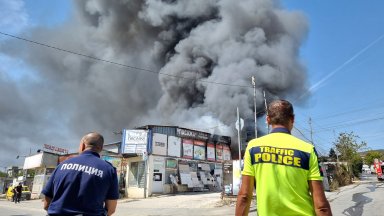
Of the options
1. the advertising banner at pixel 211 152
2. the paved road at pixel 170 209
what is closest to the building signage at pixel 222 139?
the advertising banner at pixel 211 152

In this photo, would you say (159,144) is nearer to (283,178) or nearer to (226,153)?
(226,153)

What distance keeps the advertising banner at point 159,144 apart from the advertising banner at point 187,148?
225cm

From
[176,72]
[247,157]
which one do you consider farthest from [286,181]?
[176,72]

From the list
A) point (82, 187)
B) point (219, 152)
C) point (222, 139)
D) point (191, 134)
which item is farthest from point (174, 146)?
point (82, 187)

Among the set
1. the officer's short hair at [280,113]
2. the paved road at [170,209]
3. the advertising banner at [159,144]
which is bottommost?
the paved road at [170,209]

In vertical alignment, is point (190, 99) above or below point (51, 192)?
above

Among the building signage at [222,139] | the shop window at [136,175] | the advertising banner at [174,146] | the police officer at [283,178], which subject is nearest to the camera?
the police officer at [283,178]

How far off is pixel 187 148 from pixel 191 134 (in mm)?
1478

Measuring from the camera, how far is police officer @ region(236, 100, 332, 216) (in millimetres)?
2301

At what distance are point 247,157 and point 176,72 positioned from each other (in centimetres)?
3943

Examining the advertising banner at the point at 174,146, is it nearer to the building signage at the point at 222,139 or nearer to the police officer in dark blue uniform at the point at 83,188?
the building signage at the point at 222,139

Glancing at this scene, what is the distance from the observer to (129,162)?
85.0ft

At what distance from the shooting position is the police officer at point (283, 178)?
7.55ft

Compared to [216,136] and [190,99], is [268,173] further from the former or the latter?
[190,99]
